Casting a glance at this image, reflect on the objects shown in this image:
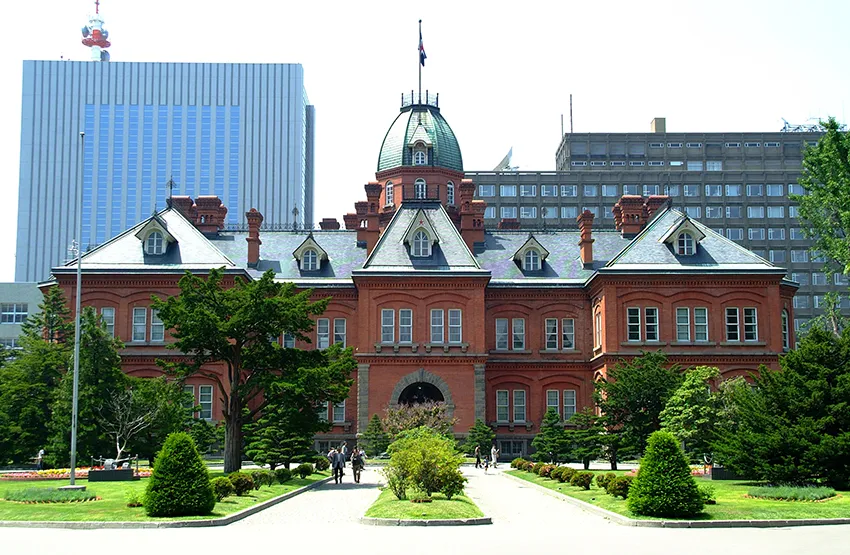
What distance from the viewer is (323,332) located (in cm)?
6034

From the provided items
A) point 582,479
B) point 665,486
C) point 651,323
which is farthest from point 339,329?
point 665,486

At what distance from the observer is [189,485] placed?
23.9 m

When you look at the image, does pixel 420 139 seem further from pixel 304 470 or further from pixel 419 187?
pixel 304 470

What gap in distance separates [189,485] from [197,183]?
12794 centimetres

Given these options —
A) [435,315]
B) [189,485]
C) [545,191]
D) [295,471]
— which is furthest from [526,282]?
[545,191]

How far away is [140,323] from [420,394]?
630 inches

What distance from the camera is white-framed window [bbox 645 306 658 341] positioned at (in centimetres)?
5531

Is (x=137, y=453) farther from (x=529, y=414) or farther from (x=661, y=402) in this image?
(x=529, y=414)

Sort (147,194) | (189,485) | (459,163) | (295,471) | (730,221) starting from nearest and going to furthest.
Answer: (189,485) < (295,471) < (459,163) < (730,221) < (147,194)

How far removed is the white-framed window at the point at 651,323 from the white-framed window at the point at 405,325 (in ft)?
42.3

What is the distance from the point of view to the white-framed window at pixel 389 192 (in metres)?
68.9

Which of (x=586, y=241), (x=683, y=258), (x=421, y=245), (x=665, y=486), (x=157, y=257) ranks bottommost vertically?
(x=665, y=486)

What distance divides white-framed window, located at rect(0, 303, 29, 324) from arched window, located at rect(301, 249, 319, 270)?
43450 mm

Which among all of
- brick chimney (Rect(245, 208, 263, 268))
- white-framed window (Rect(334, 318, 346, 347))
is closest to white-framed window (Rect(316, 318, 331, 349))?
white-framed window (Rect(334, 318, 346, 347))
